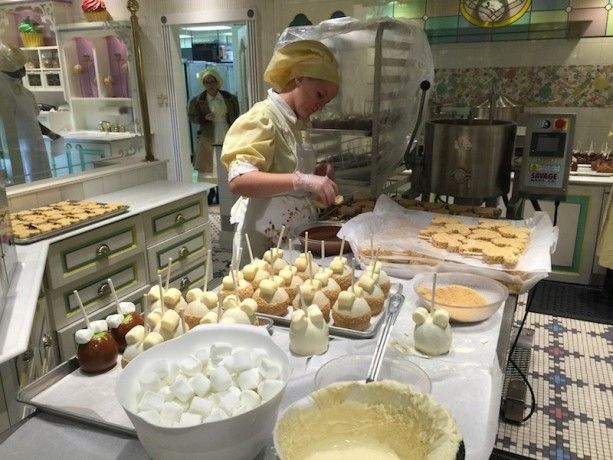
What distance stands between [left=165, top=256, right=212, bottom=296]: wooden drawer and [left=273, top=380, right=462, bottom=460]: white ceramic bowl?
94.9 inches

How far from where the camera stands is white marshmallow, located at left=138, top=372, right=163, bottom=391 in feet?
2.67

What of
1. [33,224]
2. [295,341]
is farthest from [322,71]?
[33,224]

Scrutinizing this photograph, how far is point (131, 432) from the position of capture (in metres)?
0.87

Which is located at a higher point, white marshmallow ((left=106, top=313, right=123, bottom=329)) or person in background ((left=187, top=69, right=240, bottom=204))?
person in background ((left=187, top=69, right=240, bottom=204))

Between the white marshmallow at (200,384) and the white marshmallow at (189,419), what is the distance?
0.17 feet

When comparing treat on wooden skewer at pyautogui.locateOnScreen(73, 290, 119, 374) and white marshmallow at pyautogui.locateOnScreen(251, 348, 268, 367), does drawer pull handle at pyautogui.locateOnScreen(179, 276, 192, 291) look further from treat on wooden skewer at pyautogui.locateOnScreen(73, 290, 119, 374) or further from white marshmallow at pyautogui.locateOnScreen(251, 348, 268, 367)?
white marshmallow at pyautogui.locateOnScreen(251, 348, 268, 367)

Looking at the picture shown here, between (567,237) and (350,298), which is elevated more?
(350,298)

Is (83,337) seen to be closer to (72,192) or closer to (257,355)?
(257,355)

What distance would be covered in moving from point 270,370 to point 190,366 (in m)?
0.14

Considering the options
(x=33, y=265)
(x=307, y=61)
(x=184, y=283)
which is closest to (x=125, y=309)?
(x=33, y=265)

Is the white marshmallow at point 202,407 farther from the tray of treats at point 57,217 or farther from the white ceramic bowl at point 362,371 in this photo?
the tray of treats at point 57,217

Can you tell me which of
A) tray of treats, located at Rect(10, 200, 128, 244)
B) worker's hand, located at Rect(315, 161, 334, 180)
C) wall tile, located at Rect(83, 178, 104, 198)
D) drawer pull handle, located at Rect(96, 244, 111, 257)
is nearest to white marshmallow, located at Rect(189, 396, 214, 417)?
worker's hand, located at Rect(315, 161, 334, 180)

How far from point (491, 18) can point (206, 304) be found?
347 cm

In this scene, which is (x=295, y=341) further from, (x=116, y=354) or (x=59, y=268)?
(x=59, y=268)
